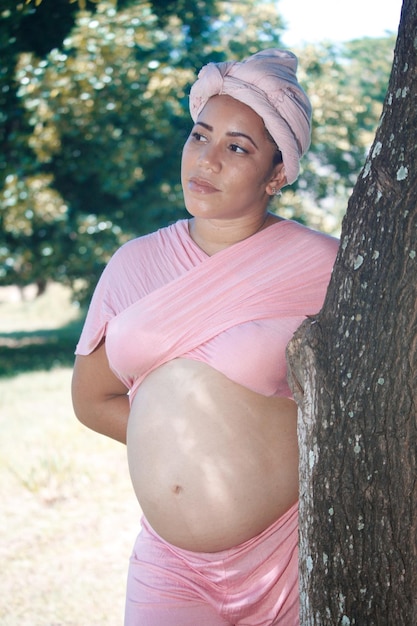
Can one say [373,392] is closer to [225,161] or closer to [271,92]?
[225,161]

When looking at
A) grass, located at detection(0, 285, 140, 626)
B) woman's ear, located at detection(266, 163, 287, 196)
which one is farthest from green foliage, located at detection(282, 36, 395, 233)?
woman's ear, located at detection(266, 163, 287, 196)

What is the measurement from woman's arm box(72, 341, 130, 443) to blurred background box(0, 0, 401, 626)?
55.6 inches

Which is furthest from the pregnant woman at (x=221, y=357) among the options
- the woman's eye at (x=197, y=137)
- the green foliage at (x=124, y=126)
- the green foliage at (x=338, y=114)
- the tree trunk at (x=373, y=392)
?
the green foliage at (x=338, y=114)

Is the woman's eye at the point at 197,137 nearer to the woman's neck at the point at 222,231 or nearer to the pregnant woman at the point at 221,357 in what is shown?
the pregnant woman at the point at 221,357

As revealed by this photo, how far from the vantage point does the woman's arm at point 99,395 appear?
9.03ft

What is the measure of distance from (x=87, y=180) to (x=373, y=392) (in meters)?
13.0

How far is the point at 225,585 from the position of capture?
2492 millimetres

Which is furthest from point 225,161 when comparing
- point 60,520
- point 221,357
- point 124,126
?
point 124,126

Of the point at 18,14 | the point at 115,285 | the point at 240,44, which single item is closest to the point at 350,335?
the point at 115,285

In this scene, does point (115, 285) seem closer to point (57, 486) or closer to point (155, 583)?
point (155, 583)

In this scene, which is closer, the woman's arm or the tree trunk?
the tree trunk

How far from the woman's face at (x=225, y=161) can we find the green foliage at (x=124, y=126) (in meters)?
3.30

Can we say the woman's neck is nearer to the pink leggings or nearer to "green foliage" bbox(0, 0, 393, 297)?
the pink leggings

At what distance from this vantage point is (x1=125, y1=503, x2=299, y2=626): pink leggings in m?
2.48
